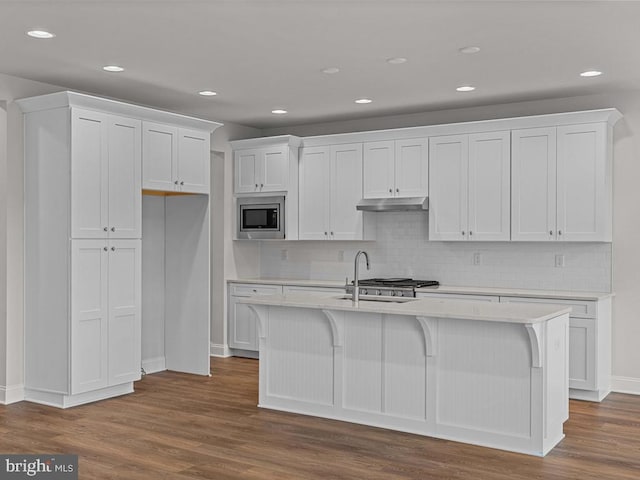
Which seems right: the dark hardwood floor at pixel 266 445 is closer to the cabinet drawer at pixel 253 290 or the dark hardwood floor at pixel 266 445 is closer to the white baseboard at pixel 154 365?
the white baseboard at pixel 154 365

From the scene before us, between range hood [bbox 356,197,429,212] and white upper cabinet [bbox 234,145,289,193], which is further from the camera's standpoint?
white upper cabinet [bbox 234,145,289,193]

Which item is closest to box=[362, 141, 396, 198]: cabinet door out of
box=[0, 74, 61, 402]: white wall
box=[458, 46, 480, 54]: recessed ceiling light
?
box=[458, 46, 480, 54]: recessed ceiling light

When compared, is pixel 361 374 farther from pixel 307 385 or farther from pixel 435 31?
pixel 435 31

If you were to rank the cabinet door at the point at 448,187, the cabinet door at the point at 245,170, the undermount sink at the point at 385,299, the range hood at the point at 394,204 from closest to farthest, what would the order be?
the undermount sink at the point at 385,299 → the cabinet door at the point at 448,187 → the range hood at the point at 394,204 → the cabinet door at the point at 245,170

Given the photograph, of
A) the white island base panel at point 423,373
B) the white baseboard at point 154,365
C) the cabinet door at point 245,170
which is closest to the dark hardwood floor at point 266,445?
the white island base panel at point 423,373

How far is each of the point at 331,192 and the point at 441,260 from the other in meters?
1.44

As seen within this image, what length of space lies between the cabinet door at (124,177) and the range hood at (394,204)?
2439mm

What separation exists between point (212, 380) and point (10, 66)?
11.0 feet

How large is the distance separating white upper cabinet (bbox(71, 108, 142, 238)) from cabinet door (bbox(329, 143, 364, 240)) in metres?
2.31

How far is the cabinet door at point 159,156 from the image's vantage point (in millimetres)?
5859

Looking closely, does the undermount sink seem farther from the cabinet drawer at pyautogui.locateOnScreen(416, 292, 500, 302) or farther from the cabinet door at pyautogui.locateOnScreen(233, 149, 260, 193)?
the cabinet door at pyautogui.locateOnScreen(233, 149, 260, 193)

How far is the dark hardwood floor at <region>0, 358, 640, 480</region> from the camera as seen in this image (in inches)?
150

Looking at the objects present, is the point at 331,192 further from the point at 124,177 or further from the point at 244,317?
the point at 124,177

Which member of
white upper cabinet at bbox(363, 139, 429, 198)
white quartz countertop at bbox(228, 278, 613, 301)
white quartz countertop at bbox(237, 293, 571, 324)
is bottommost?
white quartz countertop at bbox(228, 278, 613, 301)
